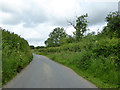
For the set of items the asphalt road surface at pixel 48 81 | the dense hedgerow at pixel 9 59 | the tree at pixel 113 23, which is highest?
the tree at pixel 113 23

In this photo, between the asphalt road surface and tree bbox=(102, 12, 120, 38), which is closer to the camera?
the asphalt road surface

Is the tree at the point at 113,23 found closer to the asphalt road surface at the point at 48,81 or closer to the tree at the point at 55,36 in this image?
the asphalt road surface at the point at 48,81

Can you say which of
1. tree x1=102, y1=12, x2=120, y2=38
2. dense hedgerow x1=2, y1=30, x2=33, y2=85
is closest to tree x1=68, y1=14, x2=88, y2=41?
tree x1=102, y1=12, x2=120, y2=38

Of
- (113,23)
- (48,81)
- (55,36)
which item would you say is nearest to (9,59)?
(48,81)

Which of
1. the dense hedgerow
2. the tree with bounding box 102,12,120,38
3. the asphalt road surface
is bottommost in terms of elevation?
the asphalt road surface

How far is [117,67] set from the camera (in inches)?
347

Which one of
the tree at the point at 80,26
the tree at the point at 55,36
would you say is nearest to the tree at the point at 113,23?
the tree at the point at 80,26

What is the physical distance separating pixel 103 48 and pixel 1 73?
9.20 metres

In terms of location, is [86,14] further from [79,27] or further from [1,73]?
[1,73]

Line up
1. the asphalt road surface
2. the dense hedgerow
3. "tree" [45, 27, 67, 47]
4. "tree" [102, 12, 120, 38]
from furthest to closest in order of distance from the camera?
"tree" [45, 27, 67, 47] → "tree" [102, 12, 120, 38] → the dense hedgerow → the asphalt road surface

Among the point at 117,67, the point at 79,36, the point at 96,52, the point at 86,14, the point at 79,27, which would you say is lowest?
the point at 117,67

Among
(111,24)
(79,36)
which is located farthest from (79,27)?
(111,24)

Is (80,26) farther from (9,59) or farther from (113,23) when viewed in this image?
(9,59)

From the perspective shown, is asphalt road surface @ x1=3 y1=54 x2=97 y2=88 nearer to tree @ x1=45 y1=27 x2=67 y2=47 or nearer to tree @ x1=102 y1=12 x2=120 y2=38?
tree @ x1=102 y1=12 x2=120 y2=38
